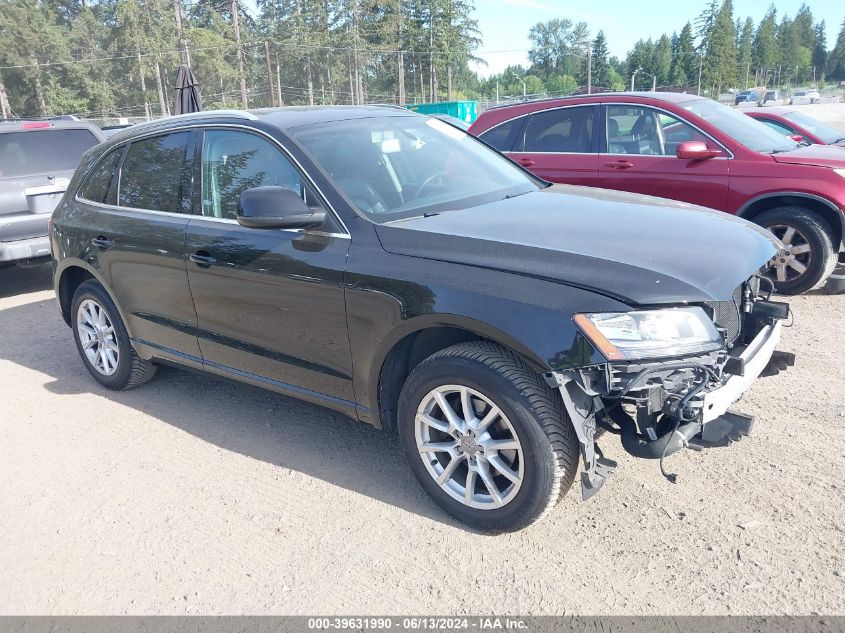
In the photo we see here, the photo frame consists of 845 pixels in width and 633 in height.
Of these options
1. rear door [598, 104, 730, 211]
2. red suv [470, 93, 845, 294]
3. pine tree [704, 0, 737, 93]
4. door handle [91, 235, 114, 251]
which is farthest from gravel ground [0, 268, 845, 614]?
pine tree [704, 0, 737, 93]

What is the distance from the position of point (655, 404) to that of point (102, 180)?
4089mm

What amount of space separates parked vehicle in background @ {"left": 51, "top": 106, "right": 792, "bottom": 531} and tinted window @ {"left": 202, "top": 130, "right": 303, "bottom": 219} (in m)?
0.01

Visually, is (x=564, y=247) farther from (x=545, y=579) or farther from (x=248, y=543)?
(x=248, y=543)

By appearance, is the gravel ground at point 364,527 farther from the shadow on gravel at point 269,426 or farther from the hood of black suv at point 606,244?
the hood of black suv at point 606,244

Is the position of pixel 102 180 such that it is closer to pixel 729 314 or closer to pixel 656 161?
pixel 729 314

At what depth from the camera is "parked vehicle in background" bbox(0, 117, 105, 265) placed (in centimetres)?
782

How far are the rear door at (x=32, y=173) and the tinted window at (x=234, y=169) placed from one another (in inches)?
199

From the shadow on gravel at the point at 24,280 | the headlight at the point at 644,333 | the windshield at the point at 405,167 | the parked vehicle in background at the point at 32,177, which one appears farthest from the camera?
the shadow on gravel at the point at 24,280

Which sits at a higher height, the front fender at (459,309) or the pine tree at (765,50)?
the pine tree at (765,50)

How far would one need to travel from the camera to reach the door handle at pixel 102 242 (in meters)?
4.60

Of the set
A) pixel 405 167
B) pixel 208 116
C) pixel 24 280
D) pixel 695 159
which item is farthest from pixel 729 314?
pixel 24 280

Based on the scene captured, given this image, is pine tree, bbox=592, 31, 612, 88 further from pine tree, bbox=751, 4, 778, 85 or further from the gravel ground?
the gravel ground

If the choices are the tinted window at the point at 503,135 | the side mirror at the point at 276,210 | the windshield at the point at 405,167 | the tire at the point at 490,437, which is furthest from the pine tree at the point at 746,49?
the tire at the point at 490,437

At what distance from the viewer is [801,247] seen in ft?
20.1
